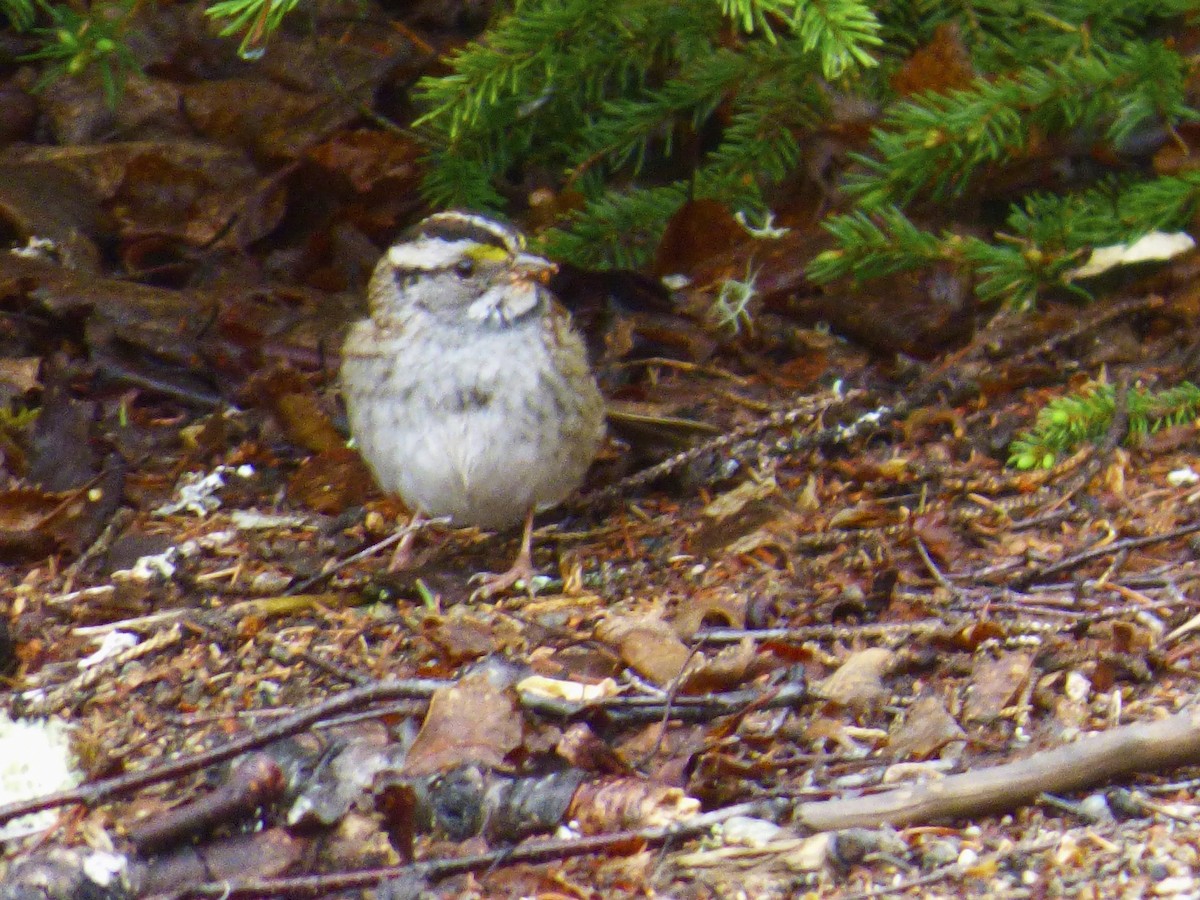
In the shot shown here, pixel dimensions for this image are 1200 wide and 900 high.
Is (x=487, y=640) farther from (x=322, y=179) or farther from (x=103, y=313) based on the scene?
(x=322, y=179)

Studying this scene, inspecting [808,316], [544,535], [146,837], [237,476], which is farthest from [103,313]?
[146,837]

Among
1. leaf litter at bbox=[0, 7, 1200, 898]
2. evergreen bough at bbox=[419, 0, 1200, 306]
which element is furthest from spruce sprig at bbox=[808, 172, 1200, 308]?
leaf litter at bbox=[0, 7, 1200, 898]

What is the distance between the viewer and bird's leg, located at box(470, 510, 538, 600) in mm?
3939

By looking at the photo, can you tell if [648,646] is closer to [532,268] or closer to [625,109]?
[532,268]

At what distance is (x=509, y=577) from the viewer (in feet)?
13.1

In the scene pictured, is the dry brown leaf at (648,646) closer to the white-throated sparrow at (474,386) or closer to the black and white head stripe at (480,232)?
the white-throated sparrow at (474,386)

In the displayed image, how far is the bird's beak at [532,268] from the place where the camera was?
4.21 m

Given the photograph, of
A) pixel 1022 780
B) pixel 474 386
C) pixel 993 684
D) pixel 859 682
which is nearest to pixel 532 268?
pixel 474 386

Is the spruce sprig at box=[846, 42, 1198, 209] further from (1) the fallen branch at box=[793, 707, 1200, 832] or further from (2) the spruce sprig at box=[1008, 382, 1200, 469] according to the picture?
(1) the fallen branch at box=[793, 707, 1200, 832]

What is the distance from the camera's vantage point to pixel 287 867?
2680 mm

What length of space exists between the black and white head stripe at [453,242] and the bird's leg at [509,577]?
2.47ft

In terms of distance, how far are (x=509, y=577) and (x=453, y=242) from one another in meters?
0.93

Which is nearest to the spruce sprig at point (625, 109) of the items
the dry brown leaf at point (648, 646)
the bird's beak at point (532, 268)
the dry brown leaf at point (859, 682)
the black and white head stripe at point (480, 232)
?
the black and white head stripe at point (480, 232)

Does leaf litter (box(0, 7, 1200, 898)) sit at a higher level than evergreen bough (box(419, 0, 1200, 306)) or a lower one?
lower
